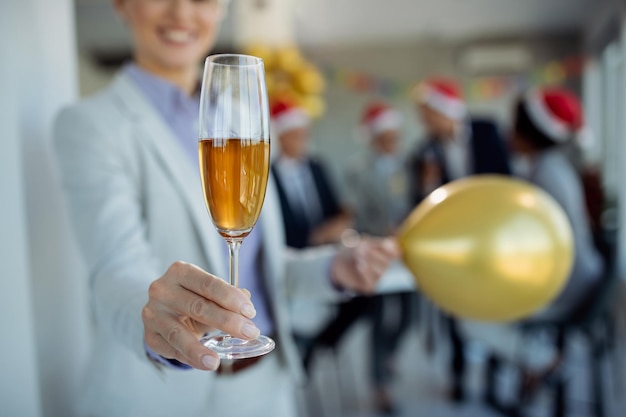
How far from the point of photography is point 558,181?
222 centimetres

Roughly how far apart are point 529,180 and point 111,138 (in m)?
1.92

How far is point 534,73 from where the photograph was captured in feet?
26.3

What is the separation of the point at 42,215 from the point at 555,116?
7.01ft

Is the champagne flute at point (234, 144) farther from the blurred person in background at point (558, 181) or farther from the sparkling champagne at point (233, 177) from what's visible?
the blurred person in background at point (558, 181)

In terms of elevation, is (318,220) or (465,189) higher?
(465,189)

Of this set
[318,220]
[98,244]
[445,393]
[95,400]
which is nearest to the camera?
[98,244]

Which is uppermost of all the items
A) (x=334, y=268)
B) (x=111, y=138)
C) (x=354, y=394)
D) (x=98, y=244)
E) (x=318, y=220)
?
(x=111, y=138)

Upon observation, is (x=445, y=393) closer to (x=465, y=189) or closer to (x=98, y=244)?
(x=465, y=189)

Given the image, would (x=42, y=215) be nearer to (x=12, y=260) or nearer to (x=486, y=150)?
(x=12, y=260)

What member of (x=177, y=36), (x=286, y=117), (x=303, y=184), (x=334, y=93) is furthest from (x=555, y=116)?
(x=334, y=93)

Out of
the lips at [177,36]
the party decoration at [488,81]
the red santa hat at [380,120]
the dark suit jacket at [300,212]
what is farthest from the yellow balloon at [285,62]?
the party decoration at [488,81]

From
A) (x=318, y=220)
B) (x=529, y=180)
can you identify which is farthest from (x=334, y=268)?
(x=318, y=220)

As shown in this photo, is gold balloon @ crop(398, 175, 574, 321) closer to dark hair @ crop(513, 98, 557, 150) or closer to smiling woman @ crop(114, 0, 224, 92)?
smiling woman @ crop(114, 0, 224, 92)

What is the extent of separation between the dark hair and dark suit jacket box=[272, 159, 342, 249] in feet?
3.58
